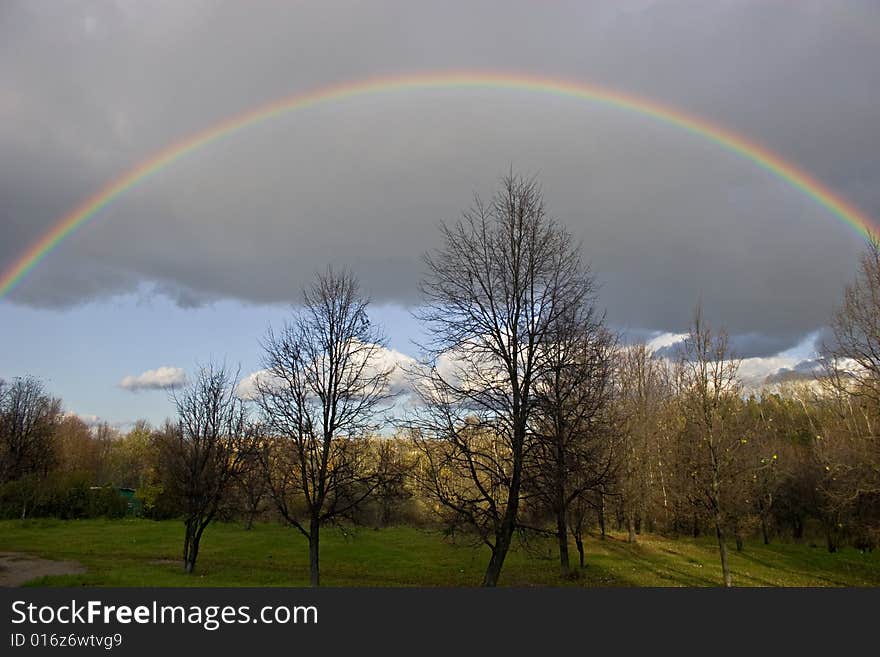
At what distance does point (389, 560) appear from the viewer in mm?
26328

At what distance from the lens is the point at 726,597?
756cm

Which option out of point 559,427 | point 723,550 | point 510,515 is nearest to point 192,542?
point 510,515

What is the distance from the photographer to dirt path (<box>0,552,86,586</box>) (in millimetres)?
19953

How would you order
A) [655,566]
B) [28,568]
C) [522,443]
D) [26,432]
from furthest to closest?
[26,432] < [655,566] < [28,568] < [522,443]

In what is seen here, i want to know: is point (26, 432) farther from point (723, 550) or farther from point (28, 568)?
point (723, 550)

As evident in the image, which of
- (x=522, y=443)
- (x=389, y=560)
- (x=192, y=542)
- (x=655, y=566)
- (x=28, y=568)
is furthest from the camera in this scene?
(x=389, y=560)

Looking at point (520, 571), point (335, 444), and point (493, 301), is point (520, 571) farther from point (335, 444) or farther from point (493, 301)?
point (493, 301)

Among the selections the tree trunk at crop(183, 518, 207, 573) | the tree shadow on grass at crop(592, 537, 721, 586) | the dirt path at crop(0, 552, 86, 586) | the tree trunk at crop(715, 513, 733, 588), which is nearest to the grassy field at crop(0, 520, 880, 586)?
the tree shadow on grass at crop(592, 537, 721, 586)

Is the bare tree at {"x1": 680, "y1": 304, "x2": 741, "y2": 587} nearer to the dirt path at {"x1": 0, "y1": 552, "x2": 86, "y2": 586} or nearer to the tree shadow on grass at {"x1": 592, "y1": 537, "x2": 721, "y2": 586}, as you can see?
the tree shadow on grass at {"x1": 592, "y1": 537, "x2": 721, "y2": 586}

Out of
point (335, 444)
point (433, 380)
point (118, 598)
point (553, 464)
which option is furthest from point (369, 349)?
point (118, 598)

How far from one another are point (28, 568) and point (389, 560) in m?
14.2

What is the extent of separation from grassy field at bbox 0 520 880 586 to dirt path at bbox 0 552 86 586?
851 millimetres

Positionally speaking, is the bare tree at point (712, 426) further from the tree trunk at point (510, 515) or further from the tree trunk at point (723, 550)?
the tree trunk at point (510, 515)

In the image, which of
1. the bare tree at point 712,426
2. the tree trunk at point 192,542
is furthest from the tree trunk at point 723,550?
the tree trunk at point 192,542
